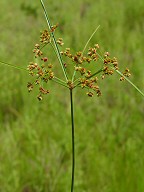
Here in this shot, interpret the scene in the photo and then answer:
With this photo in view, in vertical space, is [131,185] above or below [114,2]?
below

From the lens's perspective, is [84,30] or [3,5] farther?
[3,5]

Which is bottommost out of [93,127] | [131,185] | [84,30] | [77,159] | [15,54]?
[131,185]

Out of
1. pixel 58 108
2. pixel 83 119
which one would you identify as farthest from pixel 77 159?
pixel 58 108

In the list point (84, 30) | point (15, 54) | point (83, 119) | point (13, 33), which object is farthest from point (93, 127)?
point (13, 33)

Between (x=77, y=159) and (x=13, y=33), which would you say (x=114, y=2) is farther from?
(x=77, y=159)

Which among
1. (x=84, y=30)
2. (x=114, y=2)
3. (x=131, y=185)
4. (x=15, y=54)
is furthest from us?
(x=114, y=2)

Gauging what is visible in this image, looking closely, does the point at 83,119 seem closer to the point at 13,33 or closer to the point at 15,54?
the point at 15,54

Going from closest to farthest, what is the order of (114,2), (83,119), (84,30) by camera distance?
(83,119) < (84,30) < (114,2)
